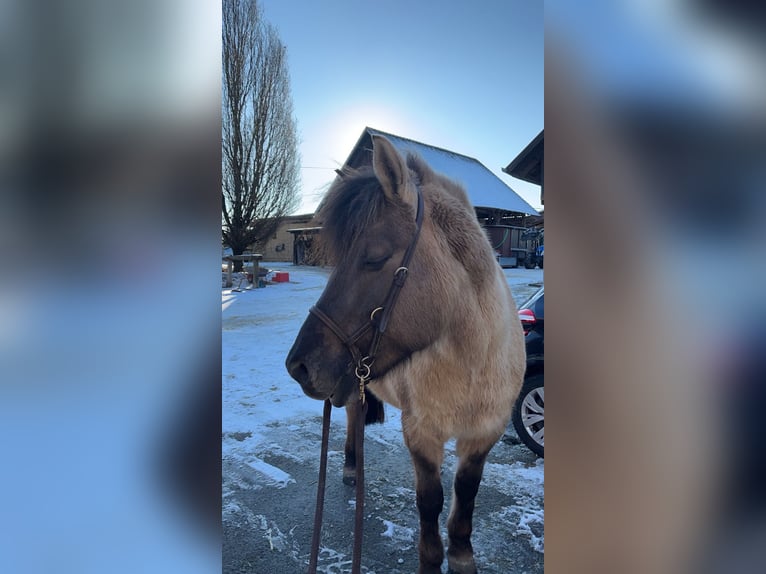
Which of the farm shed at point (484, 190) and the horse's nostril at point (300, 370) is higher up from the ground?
the farm shed at point (484, 190)

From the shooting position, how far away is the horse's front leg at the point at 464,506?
5.62 feet

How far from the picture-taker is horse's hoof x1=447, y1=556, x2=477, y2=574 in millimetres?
1733

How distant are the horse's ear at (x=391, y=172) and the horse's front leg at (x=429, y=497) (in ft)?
3.53

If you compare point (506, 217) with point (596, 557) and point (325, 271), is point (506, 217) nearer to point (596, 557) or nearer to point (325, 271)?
point (325, 271)

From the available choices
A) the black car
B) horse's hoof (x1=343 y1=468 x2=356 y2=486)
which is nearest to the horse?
the black car

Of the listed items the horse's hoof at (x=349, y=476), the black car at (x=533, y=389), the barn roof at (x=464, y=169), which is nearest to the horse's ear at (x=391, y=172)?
the barn roof at (x=464, y=169)

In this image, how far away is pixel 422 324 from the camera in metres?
1.30

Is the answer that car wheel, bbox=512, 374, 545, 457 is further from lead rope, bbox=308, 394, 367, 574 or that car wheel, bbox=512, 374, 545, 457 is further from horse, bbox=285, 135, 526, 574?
lead rope, bbox=308, 394, 367, 574

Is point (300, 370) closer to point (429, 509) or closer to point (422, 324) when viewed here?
point (422, 324)

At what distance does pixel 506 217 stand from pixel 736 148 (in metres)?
1.71

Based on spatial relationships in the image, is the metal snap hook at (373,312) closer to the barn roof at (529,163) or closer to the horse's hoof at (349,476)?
the barn roof at (529,163)

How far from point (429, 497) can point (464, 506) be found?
0.22m

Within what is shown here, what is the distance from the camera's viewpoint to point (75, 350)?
1.72ft

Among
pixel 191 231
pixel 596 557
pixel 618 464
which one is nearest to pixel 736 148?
pixel 618 464
